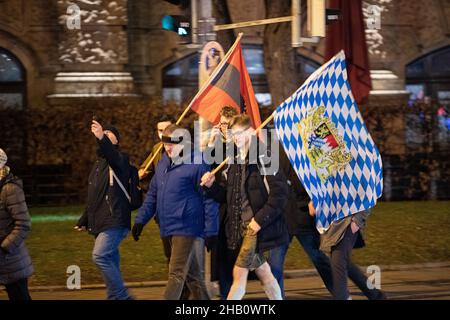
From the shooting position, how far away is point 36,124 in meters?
18.6

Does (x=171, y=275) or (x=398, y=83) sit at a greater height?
(x=398, y=83)

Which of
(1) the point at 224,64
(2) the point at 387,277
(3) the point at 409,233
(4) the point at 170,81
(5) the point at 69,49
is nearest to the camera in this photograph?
(1) the point at 224,64

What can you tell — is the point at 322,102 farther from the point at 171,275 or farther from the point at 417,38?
the point at 417,38

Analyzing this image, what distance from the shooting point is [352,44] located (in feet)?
54.2

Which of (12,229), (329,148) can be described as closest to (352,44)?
(329,148)

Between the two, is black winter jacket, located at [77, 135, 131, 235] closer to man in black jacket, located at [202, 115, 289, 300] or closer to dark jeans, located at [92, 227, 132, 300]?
dark jeans, located at [92, 227, 132, 300]

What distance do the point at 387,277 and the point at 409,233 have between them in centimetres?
240

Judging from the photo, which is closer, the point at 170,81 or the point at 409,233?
the point at 409,233

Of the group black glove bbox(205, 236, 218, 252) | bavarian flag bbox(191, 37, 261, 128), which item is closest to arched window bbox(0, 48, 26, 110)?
bavarian flag bbox(191, 37, 261, 128)

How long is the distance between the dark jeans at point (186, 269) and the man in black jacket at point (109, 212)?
830mm

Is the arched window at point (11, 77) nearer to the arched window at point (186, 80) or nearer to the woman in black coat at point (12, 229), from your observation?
the arched window at point (186, 80)

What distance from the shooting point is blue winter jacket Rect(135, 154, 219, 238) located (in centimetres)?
951
